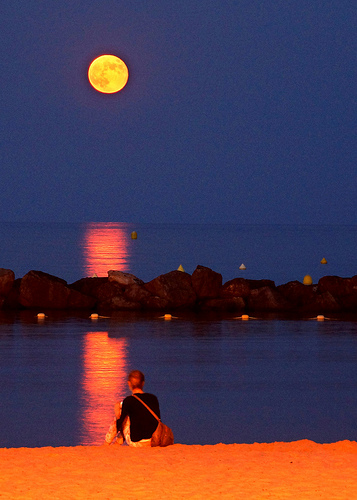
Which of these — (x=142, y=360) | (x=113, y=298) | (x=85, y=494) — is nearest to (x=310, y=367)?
(x=142, y=360)

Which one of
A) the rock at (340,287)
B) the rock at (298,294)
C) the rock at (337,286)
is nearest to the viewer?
the rock at (298,294)

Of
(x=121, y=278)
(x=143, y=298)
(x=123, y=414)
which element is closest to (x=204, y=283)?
(x=143, y=298)

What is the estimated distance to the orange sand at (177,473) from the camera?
7.92m

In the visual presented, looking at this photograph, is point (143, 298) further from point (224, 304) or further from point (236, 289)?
point (236, 289)

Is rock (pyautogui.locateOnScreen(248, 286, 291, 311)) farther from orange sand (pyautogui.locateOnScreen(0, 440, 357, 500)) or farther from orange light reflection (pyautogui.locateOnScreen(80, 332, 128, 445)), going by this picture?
orange sand (pyautogui.locateOnScreen(0, 440, 357, 500))

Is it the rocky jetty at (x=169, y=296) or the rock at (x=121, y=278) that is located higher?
the rock at (x=121, y=278)

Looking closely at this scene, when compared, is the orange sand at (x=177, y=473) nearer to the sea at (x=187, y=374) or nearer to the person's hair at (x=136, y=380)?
the person's hair at (x=136, y=380)

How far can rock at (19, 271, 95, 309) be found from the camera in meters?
26.0

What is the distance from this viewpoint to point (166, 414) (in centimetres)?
1255

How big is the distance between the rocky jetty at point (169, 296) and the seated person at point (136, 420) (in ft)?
52.4

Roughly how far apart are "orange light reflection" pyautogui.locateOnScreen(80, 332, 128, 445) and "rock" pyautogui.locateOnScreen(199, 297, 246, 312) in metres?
6.83

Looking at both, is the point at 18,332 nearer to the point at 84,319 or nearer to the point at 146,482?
the point at 84,319

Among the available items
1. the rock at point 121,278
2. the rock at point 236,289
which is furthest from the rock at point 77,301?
the rock at point 236,289

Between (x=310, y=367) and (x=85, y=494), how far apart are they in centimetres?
918
